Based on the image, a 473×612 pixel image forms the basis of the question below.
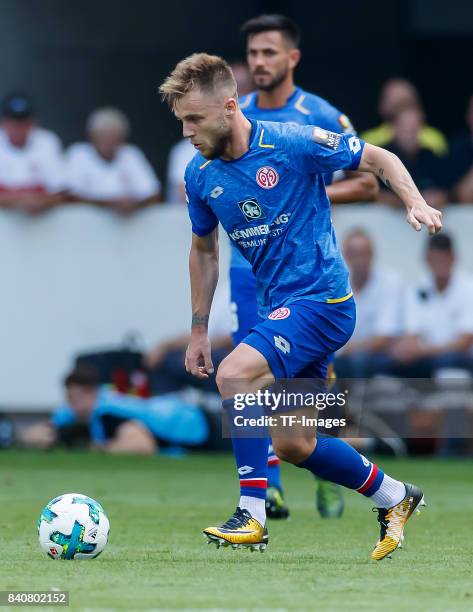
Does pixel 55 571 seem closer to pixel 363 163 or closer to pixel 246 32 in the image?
pixel 363 163

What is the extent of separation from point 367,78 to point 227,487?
782 centimetres

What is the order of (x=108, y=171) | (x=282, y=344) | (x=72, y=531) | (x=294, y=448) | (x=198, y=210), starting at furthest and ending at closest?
(x=108, y=171), (x=198, y=210), (x=294, y=448), (x=282, y=344), (x=72, y=531)

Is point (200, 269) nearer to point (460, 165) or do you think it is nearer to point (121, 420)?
point (121, 420)

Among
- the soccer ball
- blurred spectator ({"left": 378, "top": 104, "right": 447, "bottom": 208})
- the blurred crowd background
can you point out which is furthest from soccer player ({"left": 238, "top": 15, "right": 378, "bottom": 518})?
blurred spectator ({"left": 378, "top": 104, "right": 447, "bottom": 208})

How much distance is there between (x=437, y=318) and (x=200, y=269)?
22.2 feet

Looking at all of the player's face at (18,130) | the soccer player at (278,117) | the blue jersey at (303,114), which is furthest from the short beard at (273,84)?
the player's face at (18,130)

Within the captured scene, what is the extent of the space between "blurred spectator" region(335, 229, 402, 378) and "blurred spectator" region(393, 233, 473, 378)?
0.42 ft

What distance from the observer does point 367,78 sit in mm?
17969

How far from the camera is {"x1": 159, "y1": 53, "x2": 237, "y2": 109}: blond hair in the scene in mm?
6891

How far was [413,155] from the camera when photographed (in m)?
14.6

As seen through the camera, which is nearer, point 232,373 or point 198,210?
point 232,373

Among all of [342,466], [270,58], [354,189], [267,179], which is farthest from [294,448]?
[270,58]

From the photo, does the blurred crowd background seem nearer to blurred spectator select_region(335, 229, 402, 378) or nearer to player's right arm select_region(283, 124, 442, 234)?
blurred spectator select_region(335, 229, 402, 378)

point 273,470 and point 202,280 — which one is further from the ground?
point 202,280
